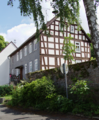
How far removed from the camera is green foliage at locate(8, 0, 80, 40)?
291 inches

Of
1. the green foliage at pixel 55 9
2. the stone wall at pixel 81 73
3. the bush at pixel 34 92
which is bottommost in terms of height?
the bush at pixel 34 92

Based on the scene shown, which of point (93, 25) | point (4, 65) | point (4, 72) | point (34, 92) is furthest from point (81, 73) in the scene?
point (4, 65)

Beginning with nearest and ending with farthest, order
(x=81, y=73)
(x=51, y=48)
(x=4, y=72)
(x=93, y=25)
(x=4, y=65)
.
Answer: (x=93, y=25), (x=81, y=73), (x=51, y=48), (x=4, y=72), (x=4, y=65)

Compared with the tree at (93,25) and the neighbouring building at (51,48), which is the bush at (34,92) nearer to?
the tree at (93,25)

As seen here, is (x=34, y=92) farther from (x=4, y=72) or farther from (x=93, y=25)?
(x=4, y=72)

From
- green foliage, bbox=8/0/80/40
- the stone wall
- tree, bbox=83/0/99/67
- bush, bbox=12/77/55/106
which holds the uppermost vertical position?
green foliage, bbox=8/0/80/40

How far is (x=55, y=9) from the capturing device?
783 centimetres

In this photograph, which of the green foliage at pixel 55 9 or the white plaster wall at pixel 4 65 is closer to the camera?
the green foliage at pixel 55 9

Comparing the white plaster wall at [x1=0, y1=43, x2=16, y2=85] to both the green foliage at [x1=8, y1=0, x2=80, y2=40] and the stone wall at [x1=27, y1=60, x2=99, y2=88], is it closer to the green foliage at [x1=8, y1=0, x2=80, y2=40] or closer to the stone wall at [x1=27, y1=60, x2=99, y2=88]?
the stone wall at [x1=27, y1=60, x2=99, y2=88]

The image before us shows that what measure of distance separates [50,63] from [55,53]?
1.46 metres

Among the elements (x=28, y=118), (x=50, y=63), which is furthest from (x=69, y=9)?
(x=50, y=63)

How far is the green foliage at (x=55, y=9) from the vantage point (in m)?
7.38

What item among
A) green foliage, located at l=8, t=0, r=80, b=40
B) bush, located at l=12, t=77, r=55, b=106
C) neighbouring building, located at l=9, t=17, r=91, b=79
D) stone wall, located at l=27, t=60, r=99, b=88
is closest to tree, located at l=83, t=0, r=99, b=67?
green foliage, located at l=8, t=0, r=80, b=40

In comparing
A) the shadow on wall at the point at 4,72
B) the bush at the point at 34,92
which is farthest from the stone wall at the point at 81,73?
the shadow on wall at the point at 4,72
